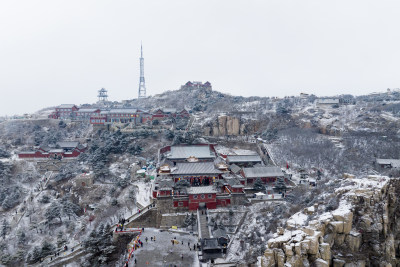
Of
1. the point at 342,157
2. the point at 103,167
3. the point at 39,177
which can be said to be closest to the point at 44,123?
the point at 39,177

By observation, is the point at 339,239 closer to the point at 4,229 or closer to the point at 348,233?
the point at 348,233

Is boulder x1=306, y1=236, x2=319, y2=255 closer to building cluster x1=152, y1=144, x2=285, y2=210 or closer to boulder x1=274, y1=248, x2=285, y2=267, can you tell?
boulder x1=274, y1=248, x2=285, y2=267

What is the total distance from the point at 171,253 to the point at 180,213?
245 inches

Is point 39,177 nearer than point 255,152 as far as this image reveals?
Yes

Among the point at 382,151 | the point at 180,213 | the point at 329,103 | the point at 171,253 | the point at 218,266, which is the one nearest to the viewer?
the point at 218,266

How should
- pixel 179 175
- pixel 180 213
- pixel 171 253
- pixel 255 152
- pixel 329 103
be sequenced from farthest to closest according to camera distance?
pixel 329 103 → pixel 255 152 → pixel 179 175 → pixel 180 213 → pixel 171 253

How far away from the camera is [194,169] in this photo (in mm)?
37531

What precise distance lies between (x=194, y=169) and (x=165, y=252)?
44.9 feet

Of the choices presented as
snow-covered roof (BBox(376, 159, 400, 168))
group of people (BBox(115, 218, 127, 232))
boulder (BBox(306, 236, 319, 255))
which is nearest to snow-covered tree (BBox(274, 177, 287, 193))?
snow-covered roof (BBox(376, 159, 400, 168))

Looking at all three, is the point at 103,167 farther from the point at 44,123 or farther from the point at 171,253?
the point at 44,123

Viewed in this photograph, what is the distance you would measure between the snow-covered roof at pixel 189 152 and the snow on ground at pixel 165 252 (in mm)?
15385

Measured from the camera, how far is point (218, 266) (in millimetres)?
23062

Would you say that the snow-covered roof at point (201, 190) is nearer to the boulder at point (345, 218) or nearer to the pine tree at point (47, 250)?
the boulder at point (345, 218)

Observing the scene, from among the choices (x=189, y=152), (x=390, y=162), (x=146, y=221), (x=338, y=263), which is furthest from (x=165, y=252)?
(x=390, y=162)
